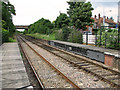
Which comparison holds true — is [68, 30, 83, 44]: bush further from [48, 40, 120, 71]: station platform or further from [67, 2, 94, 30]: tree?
[67, 2, 94, 30]: tree

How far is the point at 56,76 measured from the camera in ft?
19.5

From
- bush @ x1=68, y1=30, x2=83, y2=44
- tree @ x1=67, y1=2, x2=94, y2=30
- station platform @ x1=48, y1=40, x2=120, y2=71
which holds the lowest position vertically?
station platform @ x1=48, y1=40, x2=120, y2=71

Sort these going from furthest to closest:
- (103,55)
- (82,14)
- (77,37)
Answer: (82,14) → (77,37) → (103,55)

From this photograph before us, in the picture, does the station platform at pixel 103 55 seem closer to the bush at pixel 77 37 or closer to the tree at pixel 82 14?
the bush at pixel 77 37

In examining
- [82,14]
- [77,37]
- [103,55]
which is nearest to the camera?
[103,55]

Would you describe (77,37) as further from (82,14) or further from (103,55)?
(82,14)

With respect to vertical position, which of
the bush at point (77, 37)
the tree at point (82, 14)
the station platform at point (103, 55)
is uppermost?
the tree at point (82, 14)

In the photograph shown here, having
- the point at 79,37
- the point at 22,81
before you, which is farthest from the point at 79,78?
the point at 79,37

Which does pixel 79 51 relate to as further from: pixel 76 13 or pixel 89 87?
pixel 76 13

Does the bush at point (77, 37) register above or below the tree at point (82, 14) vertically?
below

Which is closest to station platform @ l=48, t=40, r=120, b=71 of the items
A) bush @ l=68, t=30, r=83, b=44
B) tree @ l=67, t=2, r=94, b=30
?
bush @ l=68, t=30, r=83, b=44

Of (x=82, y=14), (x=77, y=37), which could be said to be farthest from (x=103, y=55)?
(x=82, y=14)

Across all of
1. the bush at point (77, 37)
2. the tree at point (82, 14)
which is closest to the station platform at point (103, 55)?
the bush at point (77, 37)

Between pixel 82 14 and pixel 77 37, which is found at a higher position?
pixel 82 14
